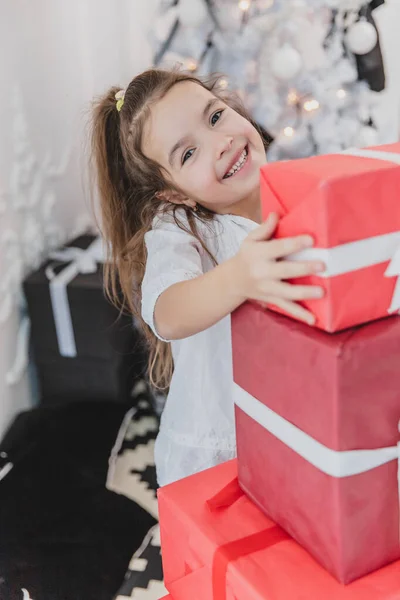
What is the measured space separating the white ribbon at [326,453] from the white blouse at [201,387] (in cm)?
31

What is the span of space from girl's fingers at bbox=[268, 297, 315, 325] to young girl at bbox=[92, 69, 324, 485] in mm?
157

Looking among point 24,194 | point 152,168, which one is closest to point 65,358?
point 24,194

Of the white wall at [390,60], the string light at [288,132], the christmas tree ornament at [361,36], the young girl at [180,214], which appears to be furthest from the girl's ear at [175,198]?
the white wall at [390,60]

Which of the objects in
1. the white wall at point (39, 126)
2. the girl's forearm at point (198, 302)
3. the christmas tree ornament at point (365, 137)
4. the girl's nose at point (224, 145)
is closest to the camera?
the girl's forearm at point (198, 302)

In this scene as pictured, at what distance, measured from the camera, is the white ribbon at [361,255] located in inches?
18.5

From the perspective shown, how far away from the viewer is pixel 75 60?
1943 mm

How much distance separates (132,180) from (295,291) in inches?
21.0

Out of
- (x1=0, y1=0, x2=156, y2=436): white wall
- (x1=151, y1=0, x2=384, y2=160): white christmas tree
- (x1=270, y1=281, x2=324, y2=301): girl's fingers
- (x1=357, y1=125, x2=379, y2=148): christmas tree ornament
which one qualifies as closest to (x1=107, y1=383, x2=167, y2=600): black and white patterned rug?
(x1=0, y1=0, x2=156, y2=436): white wall

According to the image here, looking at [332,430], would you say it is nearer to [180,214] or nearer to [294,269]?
[294,269]

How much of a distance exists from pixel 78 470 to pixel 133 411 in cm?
31

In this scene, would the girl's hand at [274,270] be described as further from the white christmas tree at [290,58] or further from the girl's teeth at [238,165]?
the white christmas tree at [290,58]

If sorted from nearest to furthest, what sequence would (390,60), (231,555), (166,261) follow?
1. (231,555)
2. (166,261)
3. (390,60)

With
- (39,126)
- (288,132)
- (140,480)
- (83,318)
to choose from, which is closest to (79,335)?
(83,318)

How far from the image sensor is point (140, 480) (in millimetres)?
1480
